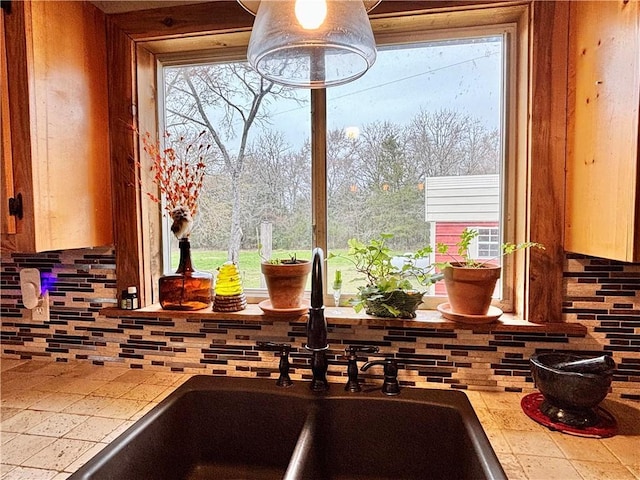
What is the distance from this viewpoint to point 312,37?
0.75m

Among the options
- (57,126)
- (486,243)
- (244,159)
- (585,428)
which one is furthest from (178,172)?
(585,428)

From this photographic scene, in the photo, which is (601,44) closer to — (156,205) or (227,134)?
(227,134)

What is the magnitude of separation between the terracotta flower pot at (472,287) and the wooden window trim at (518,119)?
14 cm

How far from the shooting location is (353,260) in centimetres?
128

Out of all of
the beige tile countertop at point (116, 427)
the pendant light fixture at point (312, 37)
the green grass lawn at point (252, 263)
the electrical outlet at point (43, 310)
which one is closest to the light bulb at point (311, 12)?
the pendant light fixture at point (312, 37)

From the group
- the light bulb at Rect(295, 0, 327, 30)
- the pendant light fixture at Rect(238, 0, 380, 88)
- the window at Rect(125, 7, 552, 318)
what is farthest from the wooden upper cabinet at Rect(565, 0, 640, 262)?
the light bulb at Rect(295, 0, 327, 30)

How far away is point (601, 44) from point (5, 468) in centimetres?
166

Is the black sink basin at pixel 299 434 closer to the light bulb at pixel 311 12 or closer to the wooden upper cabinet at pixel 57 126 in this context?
the wooden upper cabinet at pixel 57 126

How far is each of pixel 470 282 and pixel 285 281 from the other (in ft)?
1.81

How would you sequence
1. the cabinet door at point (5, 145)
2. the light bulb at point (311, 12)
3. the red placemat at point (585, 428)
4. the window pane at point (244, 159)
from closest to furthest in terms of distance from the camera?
the light bulb at point (311, 12), the red placemat at point (585, 428), the cabinet door at point (5, 145), the window pane at point (244, 159)

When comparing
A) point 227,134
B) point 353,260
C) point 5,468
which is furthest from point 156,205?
point 5,468

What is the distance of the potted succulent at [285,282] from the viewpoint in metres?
1.19

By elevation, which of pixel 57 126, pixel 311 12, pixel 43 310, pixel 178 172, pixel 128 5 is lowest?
pixel 43 310

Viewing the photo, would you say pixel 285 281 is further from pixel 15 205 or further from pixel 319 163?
pixel 15 205
